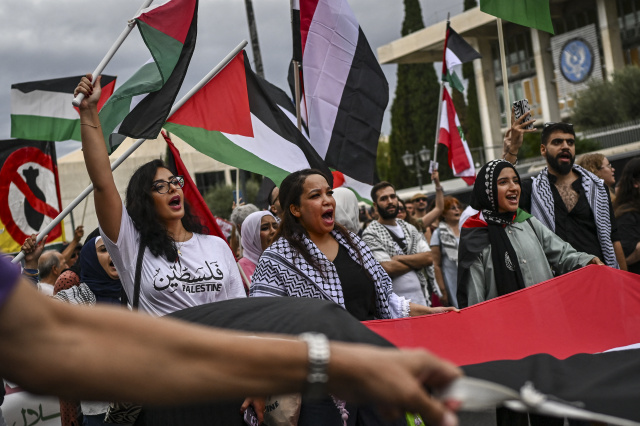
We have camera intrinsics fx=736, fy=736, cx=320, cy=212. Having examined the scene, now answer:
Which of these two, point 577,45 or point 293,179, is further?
point 577,45

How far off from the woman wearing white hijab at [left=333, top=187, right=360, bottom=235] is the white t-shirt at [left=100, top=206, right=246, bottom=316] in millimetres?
2091

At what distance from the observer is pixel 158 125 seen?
5.22 m

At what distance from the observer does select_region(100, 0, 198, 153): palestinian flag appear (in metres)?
5.23

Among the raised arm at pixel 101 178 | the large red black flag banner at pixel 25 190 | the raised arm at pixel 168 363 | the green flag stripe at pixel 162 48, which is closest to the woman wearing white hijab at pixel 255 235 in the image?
the green flag stripe at pixel 162 48

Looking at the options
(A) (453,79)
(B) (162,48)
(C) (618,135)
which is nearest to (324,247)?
(B) (162,48)

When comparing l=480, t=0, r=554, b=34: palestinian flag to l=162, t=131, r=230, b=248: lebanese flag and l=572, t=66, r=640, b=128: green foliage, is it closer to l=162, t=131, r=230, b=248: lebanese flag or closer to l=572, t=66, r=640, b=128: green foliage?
l=162, t=131, r=230, b=248: lebanese flag

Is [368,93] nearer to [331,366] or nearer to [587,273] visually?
[587,273]

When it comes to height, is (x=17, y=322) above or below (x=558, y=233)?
above

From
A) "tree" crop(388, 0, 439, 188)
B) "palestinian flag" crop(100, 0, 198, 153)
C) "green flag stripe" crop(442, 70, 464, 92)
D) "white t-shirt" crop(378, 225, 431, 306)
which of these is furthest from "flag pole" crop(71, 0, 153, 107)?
"tree" crop(388, 0, 439, 188)

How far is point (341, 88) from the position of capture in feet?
22.1

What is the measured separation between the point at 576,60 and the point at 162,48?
4173 centimetres

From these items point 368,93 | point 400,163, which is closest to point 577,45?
point 400,163

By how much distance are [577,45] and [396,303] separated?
4266cm

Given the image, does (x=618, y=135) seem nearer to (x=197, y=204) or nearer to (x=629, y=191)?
(x=629, y=191)
